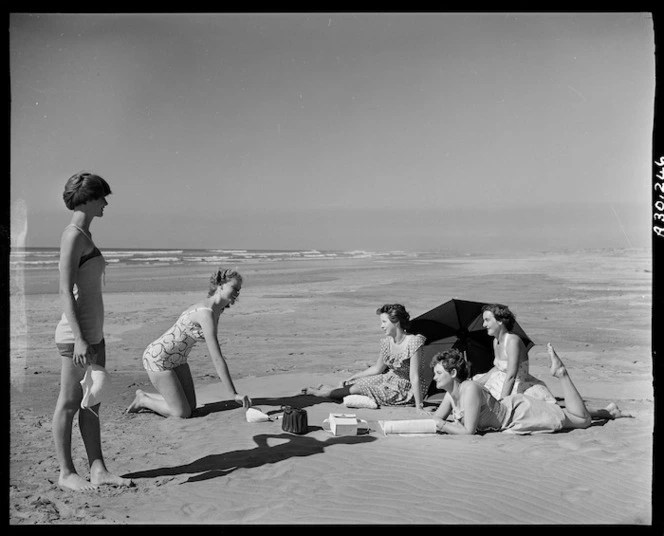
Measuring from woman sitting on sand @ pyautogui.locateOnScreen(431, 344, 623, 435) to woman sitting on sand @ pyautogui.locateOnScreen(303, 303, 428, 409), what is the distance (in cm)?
73

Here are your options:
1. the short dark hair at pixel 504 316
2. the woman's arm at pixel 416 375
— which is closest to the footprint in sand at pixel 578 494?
the short dark hair at pixel 504 316

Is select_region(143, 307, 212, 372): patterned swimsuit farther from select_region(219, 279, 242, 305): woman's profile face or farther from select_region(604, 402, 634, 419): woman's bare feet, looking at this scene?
select_region(604, 402, 634, 419): woman's bare feet

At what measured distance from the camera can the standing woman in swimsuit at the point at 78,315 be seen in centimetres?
405

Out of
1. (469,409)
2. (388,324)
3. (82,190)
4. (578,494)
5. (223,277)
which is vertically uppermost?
(82,190)

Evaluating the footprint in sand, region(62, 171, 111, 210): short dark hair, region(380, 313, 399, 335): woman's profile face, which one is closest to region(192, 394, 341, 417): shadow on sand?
region(380, 313, 399, 335): woman's profile face

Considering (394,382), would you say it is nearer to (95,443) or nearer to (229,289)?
(229,289)

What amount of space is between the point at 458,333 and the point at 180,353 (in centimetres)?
281

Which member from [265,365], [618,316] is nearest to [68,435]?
[265,365]

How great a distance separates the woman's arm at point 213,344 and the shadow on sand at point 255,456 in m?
0.42

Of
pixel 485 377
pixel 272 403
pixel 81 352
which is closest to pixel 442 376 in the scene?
pixel 485 377

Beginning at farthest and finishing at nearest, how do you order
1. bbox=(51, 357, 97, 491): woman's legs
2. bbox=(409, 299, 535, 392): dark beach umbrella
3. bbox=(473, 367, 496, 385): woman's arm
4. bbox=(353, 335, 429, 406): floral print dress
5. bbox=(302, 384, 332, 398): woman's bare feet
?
bbox=(302, 384, 332, 398): woman's bare feet
bbox=(409, 299, 535, 392): dark beach umbrella
bbox=(353, 335, 429, 406): floral print dress
bbox=(473, 367, 496, 385): woman's arm
bbox=(51, 357, 97, 491): woman's legs

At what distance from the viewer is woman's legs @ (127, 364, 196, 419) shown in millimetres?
6066

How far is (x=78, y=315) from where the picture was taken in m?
4.11
